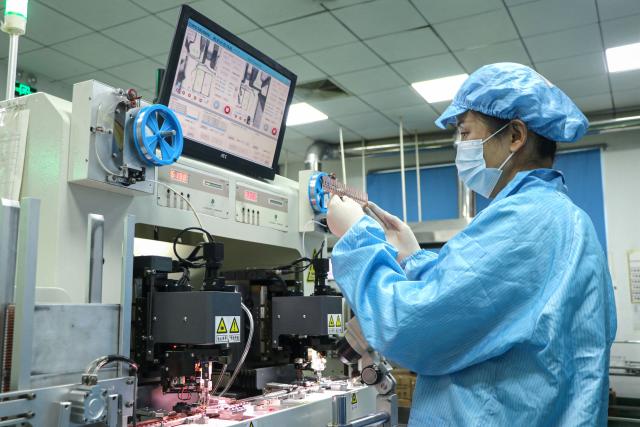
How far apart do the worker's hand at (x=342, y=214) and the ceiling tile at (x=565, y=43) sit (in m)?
3.39

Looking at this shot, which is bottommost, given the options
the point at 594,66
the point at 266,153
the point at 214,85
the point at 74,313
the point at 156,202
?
the point at 74,313

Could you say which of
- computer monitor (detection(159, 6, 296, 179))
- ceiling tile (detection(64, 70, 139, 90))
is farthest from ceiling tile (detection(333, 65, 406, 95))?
computer monitor (detection(159, 6, 296, 179))

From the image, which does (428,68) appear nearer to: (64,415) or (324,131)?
(324,131)

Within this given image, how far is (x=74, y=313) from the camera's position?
1.04m

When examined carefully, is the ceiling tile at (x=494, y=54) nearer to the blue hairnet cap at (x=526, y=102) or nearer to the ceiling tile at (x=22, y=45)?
the ceiling tile at (x=22, y=45)

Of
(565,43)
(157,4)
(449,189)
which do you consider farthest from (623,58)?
(157,4)

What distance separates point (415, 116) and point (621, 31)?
2109 millimetres

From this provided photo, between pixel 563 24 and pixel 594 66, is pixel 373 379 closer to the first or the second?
pixel 563 24

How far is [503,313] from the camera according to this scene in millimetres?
961

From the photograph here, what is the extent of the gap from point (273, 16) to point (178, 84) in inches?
89.8

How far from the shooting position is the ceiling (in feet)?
12.1

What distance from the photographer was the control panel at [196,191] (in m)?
1.57

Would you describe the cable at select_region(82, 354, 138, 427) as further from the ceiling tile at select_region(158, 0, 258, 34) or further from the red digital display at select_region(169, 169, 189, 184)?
A: the ceiling tile at select_region(158, 0, 258, 34)

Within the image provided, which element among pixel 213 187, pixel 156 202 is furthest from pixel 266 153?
pixel 156 202
